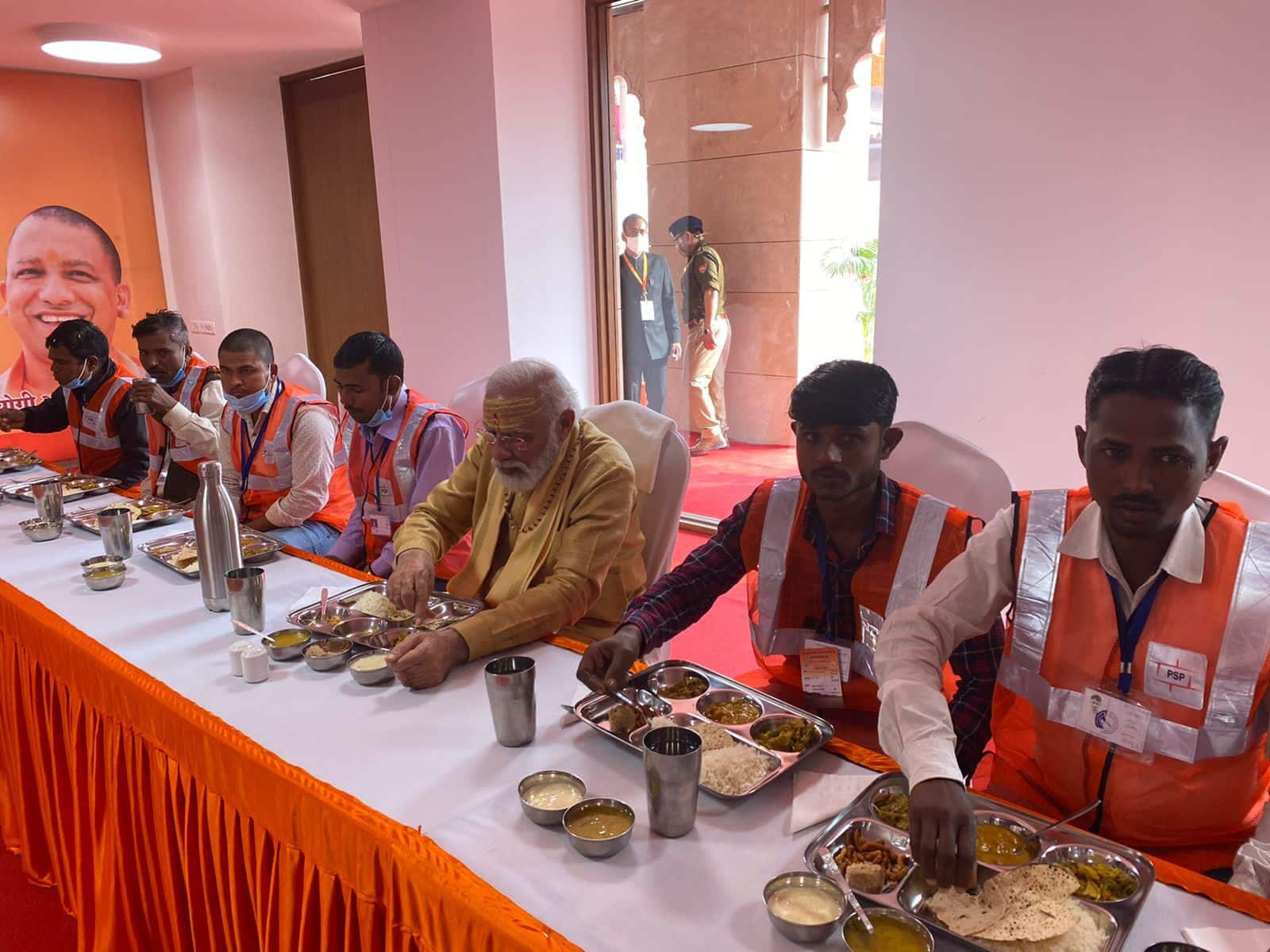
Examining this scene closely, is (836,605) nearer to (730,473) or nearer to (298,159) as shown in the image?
(730,473)

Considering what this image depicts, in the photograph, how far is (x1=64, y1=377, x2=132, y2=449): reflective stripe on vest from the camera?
3863 mm

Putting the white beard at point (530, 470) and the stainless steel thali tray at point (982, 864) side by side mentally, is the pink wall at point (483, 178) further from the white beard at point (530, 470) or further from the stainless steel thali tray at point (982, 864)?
the stainless steel thali tray at point (982, 864)

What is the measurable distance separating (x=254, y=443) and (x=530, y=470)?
1580 mm

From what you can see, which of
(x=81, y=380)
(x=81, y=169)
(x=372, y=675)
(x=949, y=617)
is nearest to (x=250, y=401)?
(x=81, y=380)

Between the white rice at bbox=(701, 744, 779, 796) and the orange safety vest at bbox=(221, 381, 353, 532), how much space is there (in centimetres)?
221

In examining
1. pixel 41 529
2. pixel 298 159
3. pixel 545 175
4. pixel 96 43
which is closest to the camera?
pixel 41 529

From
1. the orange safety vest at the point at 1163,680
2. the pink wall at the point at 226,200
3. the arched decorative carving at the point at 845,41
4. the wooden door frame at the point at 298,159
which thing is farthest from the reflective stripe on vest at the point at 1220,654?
the pink wall at the point at 226,200

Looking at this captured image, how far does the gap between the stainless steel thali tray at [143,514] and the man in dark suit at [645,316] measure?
309 centimetres

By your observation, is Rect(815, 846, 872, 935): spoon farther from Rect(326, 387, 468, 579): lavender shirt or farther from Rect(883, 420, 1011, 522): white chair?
Rect(326, 387, 468, 579): lavender shirt

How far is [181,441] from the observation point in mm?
3539

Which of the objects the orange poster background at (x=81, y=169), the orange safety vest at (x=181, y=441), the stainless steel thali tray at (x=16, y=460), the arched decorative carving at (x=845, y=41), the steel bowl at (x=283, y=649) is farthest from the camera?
the orange poster background at (x=81, y=169)

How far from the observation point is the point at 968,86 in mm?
3293

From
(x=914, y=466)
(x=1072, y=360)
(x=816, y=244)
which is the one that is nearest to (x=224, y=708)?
(x=914, y=466)

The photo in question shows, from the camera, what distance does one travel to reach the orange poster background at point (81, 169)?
6375mm
